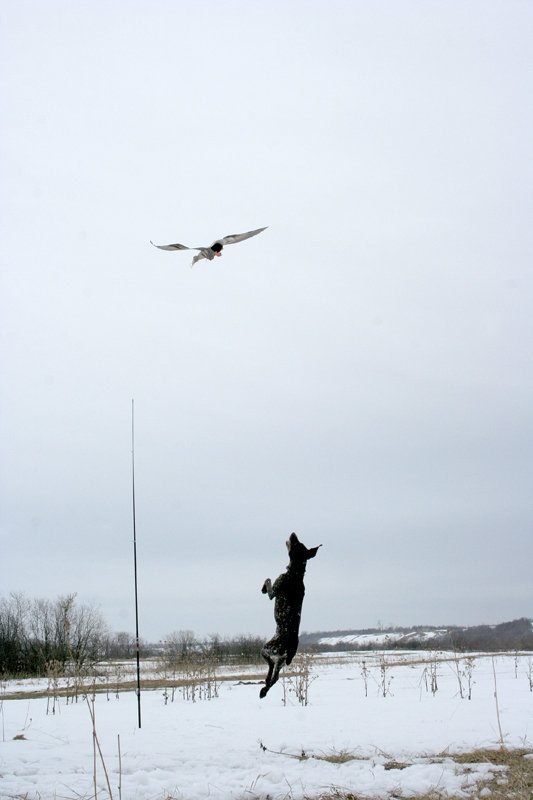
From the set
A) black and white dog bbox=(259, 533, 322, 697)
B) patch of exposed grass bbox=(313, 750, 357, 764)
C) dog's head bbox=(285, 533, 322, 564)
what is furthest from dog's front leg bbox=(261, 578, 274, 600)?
patch of exposed grass bbox=(313, 750, 357, 764)

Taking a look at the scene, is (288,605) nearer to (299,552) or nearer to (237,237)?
(299,552)

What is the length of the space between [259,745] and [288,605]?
6888 mm

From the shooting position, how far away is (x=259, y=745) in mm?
9219

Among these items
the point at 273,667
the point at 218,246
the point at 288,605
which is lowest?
the point at 273,667

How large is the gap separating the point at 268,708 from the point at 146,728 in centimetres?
387

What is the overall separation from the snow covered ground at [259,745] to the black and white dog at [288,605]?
201 cm

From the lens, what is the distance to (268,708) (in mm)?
13797

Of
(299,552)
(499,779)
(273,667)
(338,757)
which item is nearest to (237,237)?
(299,552)

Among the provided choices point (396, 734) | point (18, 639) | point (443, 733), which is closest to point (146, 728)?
point (396, 734)

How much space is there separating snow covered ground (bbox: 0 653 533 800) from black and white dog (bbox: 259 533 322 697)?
2.01 meters

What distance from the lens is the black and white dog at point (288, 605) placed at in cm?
374

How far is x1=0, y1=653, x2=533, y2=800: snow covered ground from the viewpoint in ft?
22.6

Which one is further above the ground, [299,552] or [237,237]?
[237,237]

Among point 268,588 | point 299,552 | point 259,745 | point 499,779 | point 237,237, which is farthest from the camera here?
point 259,745
